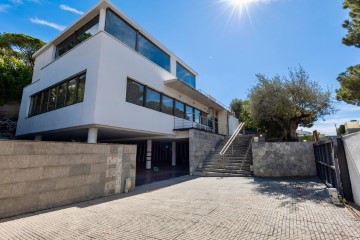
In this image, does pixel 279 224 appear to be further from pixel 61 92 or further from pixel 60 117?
pixel 61 92

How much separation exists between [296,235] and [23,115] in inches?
739

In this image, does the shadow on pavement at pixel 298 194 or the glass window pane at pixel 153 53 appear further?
the glass window pane at pixel 153 53

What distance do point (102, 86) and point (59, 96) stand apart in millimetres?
4446

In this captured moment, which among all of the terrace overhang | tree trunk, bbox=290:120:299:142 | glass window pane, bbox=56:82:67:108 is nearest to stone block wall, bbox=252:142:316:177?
tree trunk, bbox=290:120:299:142

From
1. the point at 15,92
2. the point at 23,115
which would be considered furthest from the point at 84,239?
the point at 15,92

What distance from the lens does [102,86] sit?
902cm

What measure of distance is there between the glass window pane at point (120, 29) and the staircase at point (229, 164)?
29.4 ft

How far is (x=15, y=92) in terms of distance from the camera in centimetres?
1998

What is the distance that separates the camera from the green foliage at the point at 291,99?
11617mm

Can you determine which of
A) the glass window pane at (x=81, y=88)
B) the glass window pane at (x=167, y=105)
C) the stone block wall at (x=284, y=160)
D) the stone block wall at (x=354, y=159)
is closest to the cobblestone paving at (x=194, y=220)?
the stone block wall at (x=354, y=159)

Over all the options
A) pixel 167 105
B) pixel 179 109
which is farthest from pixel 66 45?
pixel 179 109

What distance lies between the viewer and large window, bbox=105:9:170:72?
1041cm

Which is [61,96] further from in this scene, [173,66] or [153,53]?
[173,66]

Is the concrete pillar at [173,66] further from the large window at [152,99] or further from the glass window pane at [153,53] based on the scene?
the large window at [152,99]
